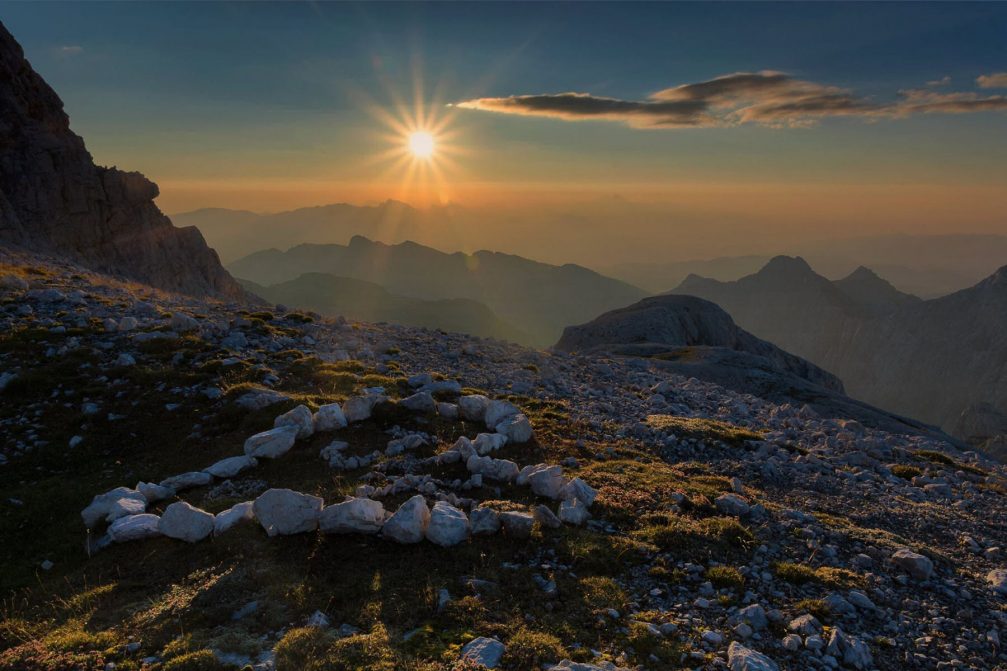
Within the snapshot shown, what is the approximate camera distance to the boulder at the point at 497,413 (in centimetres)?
1808

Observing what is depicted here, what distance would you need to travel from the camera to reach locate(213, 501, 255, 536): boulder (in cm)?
1142

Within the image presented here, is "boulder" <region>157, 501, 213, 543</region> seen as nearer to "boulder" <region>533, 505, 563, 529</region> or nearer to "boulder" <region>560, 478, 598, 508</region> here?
"boulder" <region>533, 505, 563, 529</region>

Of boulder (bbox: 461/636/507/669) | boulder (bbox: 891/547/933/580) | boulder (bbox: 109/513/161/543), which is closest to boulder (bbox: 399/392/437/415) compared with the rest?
boulder (bbox: 109/513/161/543)

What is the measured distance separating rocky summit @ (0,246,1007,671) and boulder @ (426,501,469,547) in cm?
5

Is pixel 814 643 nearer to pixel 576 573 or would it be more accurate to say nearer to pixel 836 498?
pixel 576 573

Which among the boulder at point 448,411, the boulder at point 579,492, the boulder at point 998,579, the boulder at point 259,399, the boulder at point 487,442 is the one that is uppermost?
the boulder at point 259,399

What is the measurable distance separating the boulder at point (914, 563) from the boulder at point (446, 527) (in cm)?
914

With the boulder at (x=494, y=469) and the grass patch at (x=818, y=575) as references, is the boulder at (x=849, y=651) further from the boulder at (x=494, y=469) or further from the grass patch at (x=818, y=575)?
the boulder at (x=494, y=469)

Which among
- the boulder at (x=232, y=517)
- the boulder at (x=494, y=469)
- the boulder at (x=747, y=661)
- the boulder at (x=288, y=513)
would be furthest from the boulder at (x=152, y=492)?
the boulder at (x=747, y=661)

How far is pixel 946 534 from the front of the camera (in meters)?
14.5

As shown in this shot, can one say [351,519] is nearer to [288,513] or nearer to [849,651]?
[288,513]

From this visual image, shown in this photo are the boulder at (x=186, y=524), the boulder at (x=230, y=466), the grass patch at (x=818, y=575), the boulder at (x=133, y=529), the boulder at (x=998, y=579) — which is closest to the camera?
the grass patch at (x=818, y=575)

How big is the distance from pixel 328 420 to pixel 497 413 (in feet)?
17.5

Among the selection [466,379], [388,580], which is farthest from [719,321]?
[388,580]
